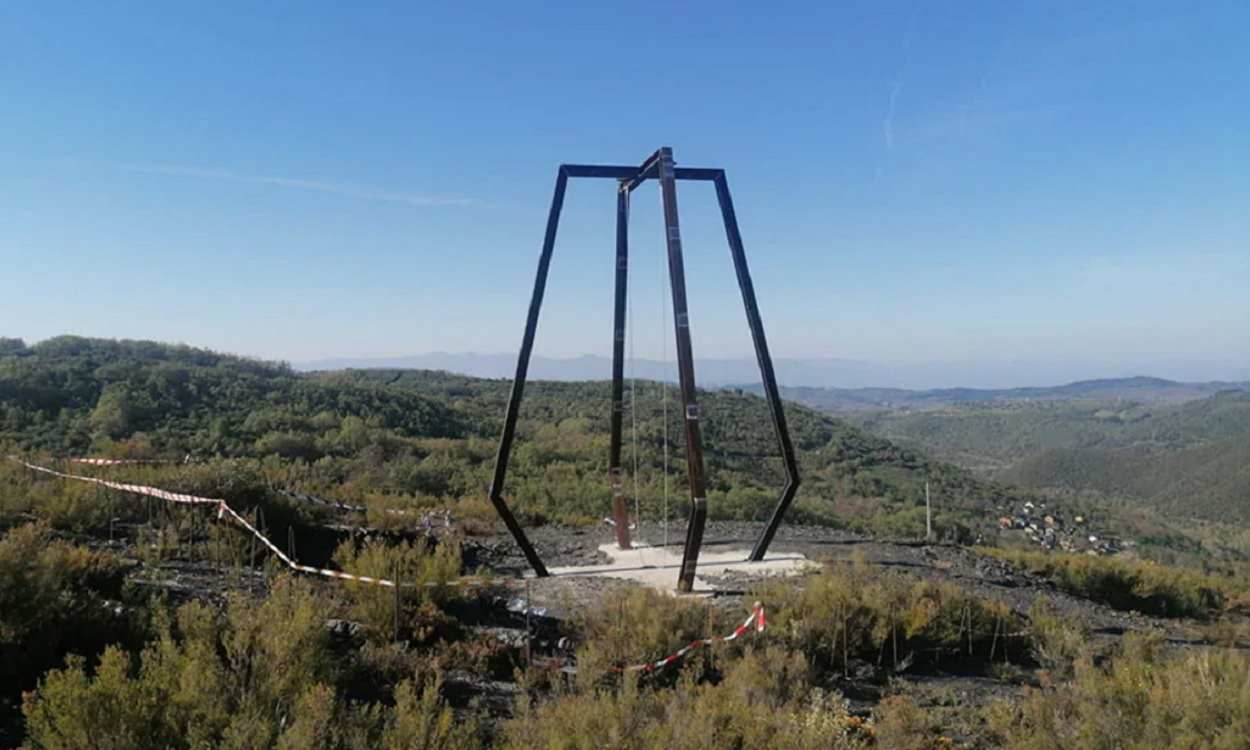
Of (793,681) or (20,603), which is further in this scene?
(793,681)

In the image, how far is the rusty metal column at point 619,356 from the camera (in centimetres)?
973

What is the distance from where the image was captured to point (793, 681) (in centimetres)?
548

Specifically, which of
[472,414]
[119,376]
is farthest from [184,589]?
[472,414]

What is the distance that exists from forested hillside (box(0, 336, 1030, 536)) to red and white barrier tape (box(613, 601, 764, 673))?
4.62 meters

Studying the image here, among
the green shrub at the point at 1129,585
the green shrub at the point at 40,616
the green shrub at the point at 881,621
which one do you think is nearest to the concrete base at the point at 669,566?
the green shrub at the point at 881,621

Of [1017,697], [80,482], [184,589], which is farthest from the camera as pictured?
[80,482]

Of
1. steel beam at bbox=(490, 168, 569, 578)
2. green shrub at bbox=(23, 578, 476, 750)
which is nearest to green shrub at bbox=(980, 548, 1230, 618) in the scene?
steel beam at bbox=(490, 168, 569, 578)

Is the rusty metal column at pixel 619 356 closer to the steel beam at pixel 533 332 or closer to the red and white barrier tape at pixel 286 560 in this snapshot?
the steel beam at pixel 533 332

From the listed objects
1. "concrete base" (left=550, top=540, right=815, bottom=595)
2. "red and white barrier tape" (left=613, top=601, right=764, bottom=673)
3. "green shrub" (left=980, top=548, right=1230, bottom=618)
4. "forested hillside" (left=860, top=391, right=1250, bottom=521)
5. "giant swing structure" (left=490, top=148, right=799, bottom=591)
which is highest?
"giant swing structure" (left=490, top=148, right=799, bottom=591)

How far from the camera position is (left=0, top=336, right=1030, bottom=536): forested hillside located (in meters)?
16.4

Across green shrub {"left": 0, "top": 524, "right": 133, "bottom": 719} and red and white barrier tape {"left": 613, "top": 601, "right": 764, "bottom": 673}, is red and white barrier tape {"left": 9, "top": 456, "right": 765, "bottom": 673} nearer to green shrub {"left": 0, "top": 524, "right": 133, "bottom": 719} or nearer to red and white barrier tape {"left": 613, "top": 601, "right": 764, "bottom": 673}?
red and white barrier tape {"left": 613, "top": 601, "right": 764, "bottom": 673}

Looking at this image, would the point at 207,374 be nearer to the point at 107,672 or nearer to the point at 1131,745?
the point at 107,672

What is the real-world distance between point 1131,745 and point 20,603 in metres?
6.75

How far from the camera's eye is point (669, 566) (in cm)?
948
